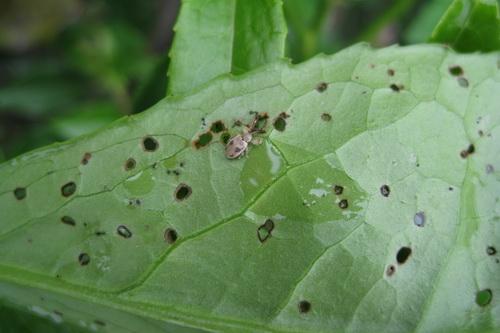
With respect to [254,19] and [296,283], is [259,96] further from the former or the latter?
[296,283]

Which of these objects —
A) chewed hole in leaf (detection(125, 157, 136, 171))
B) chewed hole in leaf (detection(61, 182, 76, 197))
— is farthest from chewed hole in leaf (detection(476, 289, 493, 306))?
chewed hole in leaf (detection(61, 182, 76, 197))

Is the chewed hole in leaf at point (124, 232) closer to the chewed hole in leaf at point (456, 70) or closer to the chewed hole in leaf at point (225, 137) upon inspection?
the chewed hole in leaf at point (225, 137)

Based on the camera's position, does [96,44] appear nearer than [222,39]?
No

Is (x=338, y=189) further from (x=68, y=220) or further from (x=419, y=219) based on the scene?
(x=68, y=220)

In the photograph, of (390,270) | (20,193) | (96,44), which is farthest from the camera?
(96,44)

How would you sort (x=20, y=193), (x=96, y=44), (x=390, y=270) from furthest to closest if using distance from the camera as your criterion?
(x=96, y=44) < (x=20, y=193) < (x=390, y=270)

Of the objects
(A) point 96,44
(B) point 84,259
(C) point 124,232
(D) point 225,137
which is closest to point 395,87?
(D) point 225,137

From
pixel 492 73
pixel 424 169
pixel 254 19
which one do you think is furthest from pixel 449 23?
pixel 254 19
